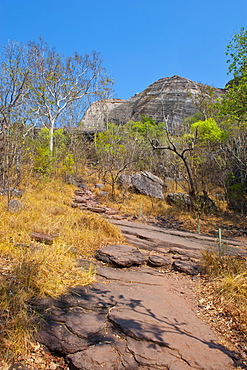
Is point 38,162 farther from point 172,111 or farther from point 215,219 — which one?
point 172,111

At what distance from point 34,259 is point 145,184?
42.3 feet

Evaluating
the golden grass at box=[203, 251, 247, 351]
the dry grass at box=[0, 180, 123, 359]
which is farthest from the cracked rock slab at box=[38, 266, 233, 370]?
the golden grass at box=[203, 251, 247, 351]

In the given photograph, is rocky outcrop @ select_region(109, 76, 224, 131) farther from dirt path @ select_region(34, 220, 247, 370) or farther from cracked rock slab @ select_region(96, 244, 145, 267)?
dirt path @ select_region(34, 220, 247, 370)

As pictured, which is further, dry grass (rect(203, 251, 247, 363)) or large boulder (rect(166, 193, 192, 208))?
large boulder (rect(166, 193, 192, 208))

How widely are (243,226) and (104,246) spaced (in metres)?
7.55

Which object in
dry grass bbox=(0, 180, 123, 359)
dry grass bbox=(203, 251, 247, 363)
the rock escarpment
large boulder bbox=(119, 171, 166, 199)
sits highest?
the rock escarpment

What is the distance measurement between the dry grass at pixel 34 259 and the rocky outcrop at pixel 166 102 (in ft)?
87.3

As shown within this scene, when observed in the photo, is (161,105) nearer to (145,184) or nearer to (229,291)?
(145,184)

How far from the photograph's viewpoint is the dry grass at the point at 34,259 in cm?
295

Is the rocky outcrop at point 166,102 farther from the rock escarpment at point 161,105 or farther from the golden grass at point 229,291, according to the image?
the golden grass at point 229,291

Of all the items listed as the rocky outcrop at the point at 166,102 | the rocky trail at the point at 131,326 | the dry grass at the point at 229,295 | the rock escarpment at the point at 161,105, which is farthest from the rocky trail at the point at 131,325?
the rocky outcrop at the point at 166,102

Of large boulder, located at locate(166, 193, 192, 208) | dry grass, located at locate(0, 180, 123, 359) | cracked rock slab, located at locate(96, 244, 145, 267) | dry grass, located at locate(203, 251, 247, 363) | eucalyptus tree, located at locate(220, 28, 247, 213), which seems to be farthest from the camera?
large boulder, located at locate(166, 193, 192, 208)

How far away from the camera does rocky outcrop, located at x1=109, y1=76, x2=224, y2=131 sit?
3403 cm

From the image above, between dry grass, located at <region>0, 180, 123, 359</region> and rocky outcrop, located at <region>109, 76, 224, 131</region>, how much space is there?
87.3ft
